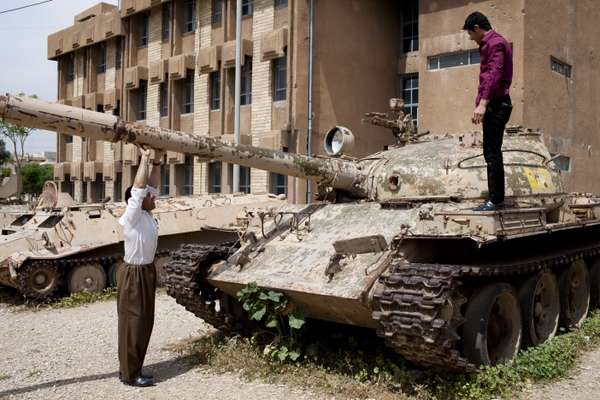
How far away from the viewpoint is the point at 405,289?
509cm

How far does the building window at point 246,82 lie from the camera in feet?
61.2

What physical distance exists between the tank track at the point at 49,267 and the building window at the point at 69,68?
1897 cm

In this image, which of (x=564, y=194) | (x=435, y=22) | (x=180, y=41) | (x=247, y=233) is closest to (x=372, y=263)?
(x=247, y=233)

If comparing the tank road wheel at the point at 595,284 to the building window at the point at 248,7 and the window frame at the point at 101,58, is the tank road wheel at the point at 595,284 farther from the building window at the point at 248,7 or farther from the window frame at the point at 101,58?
the window frame at the point at 101,58

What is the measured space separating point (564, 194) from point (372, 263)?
3.45 m

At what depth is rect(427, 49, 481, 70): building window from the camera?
1598 cm

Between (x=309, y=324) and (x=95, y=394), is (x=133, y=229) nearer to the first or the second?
(x=95, y=394)

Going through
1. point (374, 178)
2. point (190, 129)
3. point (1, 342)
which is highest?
point (190, 129)

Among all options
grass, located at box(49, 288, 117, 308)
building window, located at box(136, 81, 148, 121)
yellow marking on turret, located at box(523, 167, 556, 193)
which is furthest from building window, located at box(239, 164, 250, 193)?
yellow marking on turret, located at box(523, 167, 556, 193)

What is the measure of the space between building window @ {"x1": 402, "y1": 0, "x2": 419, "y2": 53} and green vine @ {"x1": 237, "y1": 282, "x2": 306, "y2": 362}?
1434 cm

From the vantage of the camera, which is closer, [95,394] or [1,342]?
[95,394]

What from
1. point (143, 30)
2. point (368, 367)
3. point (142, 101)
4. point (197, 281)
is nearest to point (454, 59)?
point (197, 281)

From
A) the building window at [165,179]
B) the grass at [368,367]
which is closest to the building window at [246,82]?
the building window at [165,179]

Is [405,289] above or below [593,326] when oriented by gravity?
above
